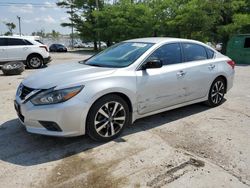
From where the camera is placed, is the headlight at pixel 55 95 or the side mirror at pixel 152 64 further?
the side mirror at pixel 152 64

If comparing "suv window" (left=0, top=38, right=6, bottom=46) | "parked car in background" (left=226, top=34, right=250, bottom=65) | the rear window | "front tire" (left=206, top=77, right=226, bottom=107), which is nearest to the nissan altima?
"front tire" (left=206, top=77, right=226, bottom=107)

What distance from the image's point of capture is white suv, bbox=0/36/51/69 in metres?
11.8

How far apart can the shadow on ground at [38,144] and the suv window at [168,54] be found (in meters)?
1.10

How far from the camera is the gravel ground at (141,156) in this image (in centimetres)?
305

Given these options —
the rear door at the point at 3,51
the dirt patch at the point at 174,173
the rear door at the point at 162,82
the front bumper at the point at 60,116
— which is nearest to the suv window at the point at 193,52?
the rear door at the point at 162,82

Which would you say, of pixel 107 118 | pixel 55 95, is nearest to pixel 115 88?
pixel 107 118

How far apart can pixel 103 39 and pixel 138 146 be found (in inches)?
1144

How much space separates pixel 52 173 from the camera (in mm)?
3189

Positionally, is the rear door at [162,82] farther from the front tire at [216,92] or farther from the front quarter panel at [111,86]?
the front tire at [216,92]

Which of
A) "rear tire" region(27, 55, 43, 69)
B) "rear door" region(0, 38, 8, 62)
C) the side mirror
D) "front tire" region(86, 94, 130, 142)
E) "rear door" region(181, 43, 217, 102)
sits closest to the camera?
"front tire" region(86, 94, 130, 142)

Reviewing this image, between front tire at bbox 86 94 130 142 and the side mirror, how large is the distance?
27.3 inches

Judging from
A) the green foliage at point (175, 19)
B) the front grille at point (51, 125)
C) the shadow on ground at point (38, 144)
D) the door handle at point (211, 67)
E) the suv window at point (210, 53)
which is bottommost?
the shadow on ground at point (38, 144)

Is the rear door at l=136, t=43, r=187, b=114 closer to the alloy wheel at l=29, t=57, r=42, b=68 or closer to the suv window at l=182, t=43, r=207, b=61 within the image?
the suv window at l=182, t=43, r=207, b=61

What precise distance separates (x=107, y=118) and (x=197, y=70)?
2.12 meters
